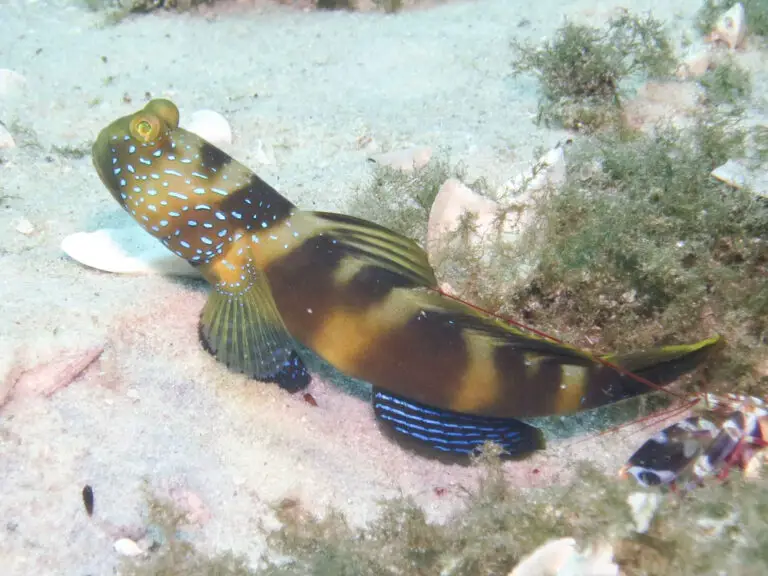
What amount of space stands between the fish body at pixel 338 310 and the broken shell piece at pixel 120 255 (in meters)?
0.49

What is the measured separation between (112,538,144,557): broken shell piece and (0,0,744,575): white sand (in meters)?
0.03

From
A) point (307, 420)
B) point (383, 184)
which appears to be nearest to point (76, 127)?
point (383, 184)

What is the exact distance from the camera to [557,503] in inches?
91.6

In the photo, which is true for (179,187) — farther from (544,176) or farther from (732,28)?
(732,28)

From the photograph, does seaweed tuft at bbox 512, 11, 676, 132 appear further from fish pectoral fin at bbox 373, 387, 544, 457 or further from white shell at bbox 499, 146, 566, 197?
fish pectoral fin at bbox 373, 387, 544, 457

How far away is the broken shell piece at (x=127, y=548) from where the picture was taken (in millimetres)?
2567

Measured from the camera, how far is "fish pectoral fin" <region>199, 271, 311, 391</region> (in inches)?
135

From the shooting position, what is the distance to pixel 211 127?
5547 millimetres

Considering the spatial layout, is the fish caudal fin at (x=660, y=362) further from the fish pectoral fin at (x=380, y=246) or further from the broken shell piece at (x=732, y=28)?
the broken shell piece at (x=732, y=28)

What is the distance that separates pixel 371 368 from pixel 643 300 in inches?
67.7

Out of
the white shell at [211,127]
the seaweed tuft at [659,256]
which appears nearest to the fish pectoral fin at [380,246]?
the seaweed tuft at [659,256]

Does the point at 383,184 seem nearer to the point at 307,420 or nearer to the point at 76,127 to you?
the point at 307,420

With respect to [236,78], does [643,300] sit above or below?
below

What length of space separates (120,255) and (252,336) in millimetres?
1250
